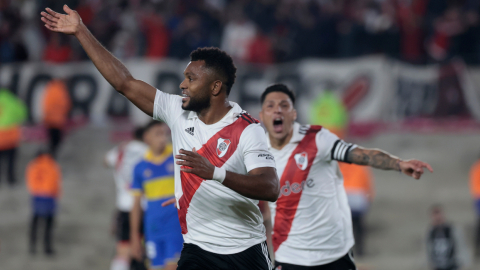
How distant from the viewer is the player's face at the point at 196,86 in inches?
155

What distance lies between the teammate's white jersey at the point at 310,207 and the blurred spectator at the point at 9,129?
942cm

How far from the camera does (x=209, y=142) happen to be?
392 centimetres

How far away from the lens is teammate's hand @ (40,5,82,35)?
12.9 feet

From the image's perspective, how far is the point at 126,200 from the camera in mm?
8805

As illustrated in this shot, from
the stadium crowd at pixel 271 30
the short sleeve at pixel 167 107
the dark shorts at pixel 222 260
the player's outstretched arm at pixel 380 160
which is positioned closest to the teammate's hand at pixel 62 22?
the short sleeve at pixel 167 107

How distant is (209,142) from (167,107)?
0.40 m

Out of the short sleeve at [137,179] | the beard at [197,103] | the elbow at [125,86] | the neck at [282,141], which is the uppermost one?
the elbow at [125,86]

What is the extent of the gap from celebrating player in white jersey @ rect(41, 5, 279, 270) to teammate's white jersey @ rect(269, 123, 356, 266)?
1022 mm

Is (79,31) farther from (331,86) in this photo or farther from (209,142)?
(331,86)

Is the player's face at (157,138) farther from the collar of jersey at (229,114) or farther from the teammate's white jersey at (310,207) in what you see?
the collar of jersey at (229,114)

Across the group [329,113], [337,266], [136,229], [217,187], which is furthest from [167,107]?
[329,113]

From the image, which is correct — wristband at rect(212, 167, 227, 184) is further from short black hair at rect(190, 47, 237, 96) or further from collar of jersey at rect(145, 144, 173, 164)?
collar of jersey at rect(145, 144, 173, 164)

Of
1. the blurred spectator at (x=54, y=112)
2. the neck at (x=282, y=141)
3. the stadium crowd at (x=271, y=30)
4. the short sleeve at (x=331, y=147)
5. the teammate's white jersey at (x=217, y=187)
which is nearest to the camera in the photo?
the teammate's white jersey at (x=217, y=187)

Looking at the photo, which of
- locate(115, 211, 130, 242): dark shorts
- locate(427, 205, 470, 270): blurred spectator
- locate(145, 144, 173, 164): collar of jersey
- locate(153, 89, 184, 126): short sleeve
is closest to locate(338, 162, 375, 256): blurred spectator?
locate(427, 205, 470, 270): blurred spectator
